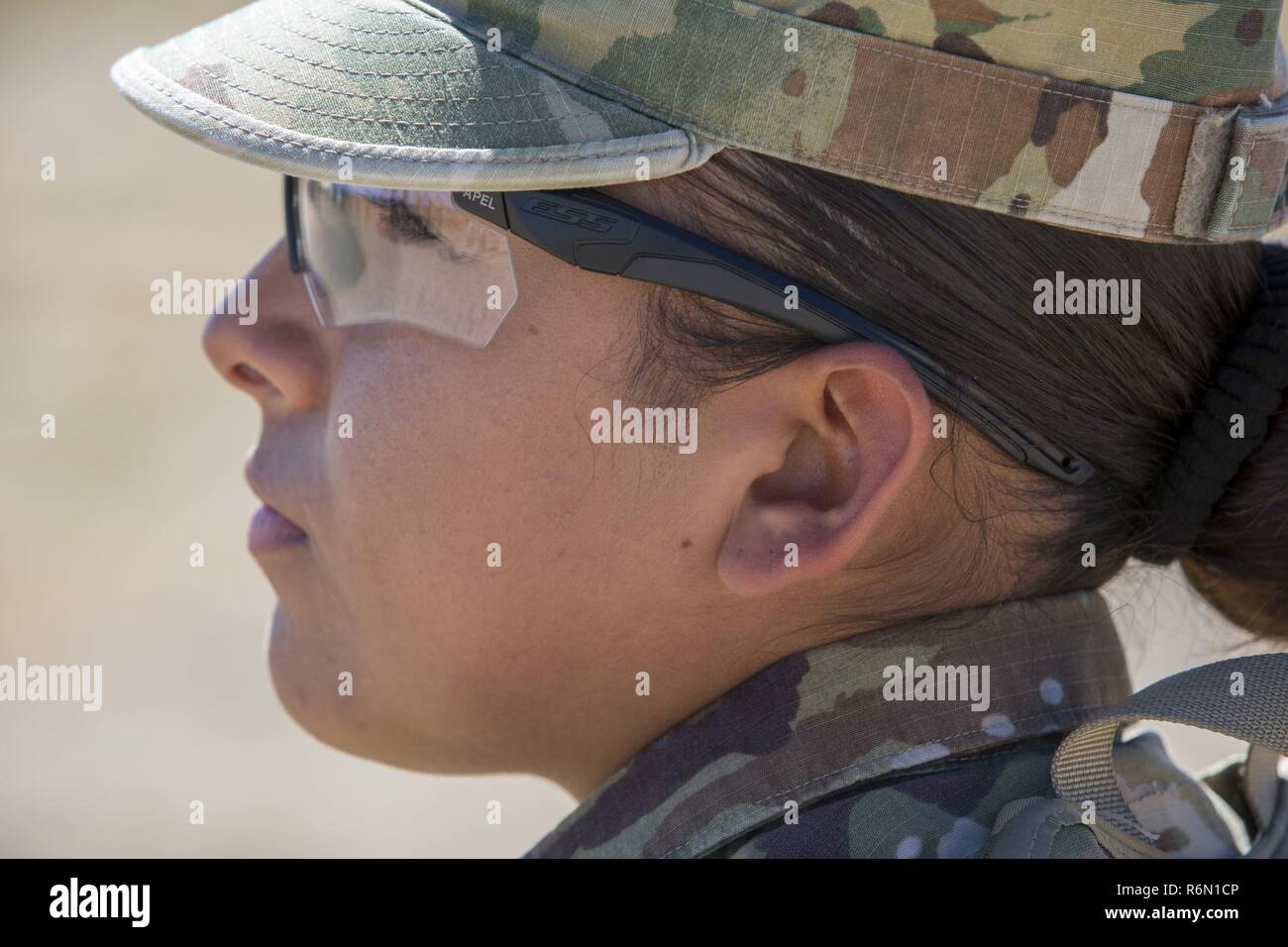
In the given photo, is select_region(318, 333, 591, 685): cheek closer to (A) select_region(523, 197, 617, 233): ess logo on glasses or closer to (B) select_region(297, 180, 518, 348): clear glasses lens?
(B) select_region(297, 180, 518, 348): clear glasses lens

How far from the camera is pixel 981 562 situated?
1.81 m

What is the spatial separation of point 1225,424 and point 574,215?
2.86 ft

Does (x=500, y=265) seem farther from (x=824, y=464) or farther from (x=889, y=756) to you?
(x=889, y=756)

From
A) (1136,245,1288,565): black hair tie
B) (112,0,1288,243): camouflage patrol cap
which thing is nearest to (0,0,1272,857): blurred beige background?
(1136,245,1288,565): black hair tie

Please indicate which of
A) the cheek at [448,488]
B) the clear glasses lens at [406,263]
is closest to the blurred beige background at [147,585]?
the cheek at [448,488]

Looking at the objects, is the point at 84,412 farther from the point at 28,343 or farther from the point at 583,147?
the point at 583,147

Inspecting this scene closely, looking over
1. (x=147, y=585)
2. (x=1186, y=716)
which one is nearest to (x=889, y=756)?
(x=1186, y=716)

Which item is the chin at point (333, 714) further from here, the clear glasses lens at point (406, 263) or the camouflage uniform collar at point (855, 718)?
the clear glasses lens at point (406, 263)

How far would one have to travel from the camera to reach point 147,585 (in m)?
6.25

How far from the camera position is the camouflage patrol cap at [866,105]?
1.54m

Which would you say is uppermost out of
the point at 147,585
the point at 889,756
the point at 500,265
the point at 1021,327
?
the point at 147,585

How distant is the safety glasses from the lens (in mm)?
1638

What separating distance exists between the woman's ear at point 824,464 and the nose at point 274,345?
663 millimetres
